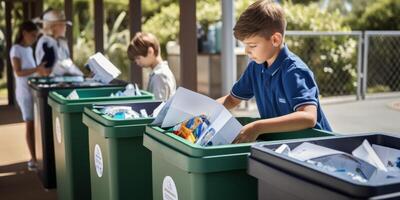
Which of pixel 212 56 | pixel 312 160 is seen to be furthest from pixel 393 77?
pixel 312 160

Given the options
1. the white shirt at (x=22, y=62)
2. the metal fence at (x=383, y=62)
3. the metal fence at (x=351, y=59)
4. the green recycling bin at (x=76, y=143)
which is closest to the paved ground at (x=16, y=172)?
the white shirt at (x=22, y=62)

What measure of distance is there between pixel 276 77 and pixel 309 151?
0.66 metres

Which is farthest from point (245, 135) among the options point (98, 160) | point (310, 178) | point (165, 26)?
point (165, 26)

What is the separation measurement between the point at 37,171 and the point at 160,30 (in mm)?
9799

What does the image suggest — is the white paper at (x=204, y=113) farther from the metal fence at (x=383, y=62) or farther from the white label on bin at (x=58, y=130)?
the metal fence at (x=383, y=62)

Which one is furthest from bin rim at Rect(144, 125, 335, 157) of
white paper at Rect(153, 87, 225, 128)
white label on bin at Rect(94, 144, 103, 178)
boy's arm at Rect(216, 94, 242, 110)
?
white label on bin at Rect(94, 144, 103, 178)

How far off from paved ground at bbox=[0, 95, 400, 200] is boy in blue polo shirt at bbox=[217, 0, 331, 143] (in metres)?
2.91

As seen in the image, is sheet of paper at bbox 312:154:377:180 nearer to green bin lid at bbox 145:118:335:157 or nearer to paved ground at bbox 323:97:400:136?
green bin lid at bbox 145:118:335:157

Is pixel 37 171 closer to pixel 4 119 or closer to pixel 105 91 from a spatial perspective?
pixel 105 91

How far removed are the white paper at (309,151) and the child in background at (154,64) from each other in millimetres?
1992

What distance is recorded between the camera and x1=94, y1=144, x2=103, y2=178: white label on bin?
294cm

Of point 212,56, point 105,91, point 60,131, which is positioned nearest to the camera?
point 60,131

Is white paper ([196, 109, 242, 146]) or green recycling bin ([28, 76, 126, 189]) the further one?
green recycling bin ([28, 76, 126, 189])

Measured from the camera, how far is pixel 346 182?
138 cm
